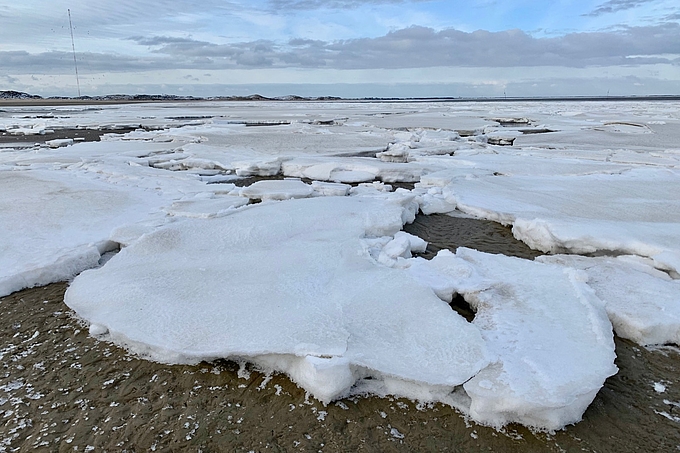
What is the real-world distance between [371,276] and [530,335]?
1.43 m

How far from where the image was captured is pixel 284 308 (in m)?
3.51

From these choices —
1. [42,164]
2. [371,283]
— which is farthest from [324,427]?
[42,164]

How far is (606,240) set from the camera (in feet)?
16.3

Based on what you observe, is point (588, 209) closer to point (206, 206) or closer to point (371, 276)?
point (371, 276)

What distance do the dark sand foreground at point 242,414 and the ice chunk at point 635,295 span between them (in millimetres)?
199

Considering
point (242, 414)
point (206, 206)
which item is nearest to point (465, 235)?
point (206, 206)

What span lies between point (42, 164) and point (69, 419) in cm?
887

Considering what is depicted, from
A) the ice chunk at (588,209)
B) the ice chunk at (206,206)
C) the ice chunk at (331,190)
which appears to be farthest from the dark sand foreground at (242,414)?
the ice chunk at (331,190)

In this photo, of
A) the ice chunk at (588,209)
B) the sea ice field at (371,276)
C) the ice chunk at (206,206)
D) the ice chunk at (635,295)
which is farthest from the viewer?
the ice chunk at (206,206)

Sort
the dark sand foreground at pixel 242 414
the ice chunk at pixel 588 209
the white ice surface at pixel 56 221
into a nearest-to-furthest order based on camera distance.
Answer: the dark sand foreground at pixel 242 414 → the white ice surface at pixel 56 221 → the ice chunk at pixel 588 209

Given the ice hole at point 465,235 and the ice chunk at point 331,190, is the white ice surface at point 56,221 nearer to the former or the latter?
the ice chunk at point 331,190

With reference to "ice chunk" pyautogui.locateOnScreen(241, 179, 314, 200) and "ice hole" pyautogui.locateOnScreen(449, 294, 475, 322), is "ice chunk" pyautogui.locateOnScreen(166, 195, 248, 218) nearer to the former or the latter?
"ice chunk" pyautogui.locateOnScreen(241, 179, 314, 200)

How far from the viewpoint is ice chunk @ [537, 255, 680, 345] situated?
348 centimetres

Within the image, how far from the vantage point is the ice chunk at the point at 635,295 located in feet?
11.4
